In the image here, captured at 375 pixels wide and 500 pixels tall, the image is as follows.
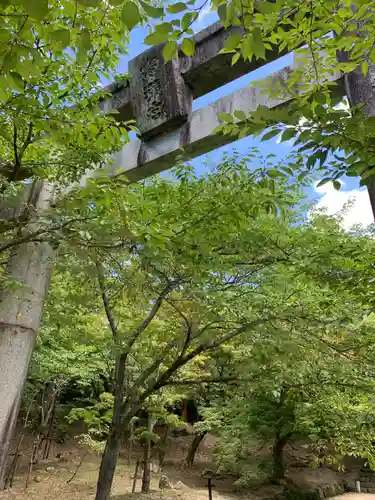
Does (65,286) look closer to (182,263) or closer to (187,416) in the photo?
(182,263)

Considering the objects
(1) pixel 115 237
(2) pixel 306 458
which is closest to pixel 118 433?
(1) pixel 115 237

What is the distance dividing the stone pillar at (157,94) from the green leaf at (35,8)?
2809mm

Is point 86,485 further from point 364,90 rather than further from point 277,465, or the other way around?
point 364,90

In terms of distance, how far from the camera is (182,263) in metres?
3.62

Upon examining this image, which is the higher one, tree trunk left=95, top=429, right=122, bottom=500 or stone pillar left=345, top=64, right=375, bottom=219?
stone pillar left=345, top=64, right=375, bottom=219

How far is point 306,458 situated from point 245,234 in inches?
546

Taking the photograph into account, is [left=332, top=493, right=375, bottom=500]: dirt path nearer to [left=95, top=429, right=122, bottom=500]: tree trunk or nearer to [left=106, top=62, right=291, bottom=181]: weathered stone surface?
[left=95, top=429, right=122, bottom=500]: tree trunk

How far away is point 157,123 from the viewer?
391 cm

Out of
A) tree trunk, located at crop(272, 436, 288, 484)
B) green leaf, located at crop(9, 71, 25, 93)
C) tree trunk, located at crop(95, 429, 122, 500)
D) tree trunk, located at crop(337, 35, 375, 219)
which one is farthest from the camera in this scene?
tree trunk, located at crop(272, 436, 288, 484)

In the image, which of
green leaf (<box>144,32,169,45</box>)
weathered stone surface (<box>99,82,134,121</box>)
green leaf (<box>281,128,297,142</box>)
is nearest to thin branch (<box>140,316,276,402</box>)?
weathered stone surface (<box>99,82,134,121</box>)

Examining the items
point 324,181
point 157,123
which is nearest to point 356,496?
point 157,123

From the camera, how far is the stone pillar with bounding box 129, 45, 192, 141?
12.6 feet

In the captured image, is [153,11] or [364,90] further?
[364,90]

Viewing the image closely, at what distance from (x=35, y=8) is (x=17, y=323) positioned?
3.01 metres
